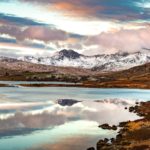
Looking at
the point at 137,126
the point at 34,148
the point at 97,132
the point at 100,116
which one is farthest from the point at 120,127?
the point at 34,148

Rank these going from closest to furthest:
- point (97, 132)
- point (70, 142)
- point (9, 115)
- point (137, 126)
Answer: point (70, 142)
point (97, 132)
point (137, 126)
point (9, 115)

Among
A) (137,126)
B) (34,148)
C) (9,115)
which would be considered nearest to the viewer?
(34,148)

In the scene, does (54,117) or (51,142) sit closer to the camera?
(51,142)

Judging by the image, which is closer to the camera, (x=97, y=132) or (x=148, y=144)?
(x=148, y=144)

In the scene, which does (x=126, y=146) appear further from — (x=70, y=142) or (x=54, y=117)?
(x=54, y=117)

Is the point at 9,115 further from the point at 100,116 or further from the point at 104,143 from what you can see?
the point at 104,143

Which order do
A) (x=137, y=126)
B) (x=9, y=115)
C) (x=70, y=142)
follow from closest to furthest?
1. (x=70, y=142)
2. (x=137, y=126)
3. (x=9, y=115)

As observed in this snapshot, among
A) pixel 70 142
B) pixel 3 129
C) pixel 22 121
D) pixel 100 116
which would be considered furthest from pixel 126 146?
pixel 100 116

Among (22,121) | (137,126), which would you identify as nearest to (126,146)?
(137,126)

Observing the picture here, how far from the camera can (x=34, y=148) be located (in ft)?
164

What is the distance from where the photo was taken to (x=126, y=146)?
50.9 meters

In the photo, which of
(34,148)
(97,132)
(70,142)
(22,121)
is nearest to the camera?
(34,148)

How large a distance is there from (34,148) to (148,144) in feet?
51.1

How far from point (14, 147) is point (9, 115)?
3405cm
